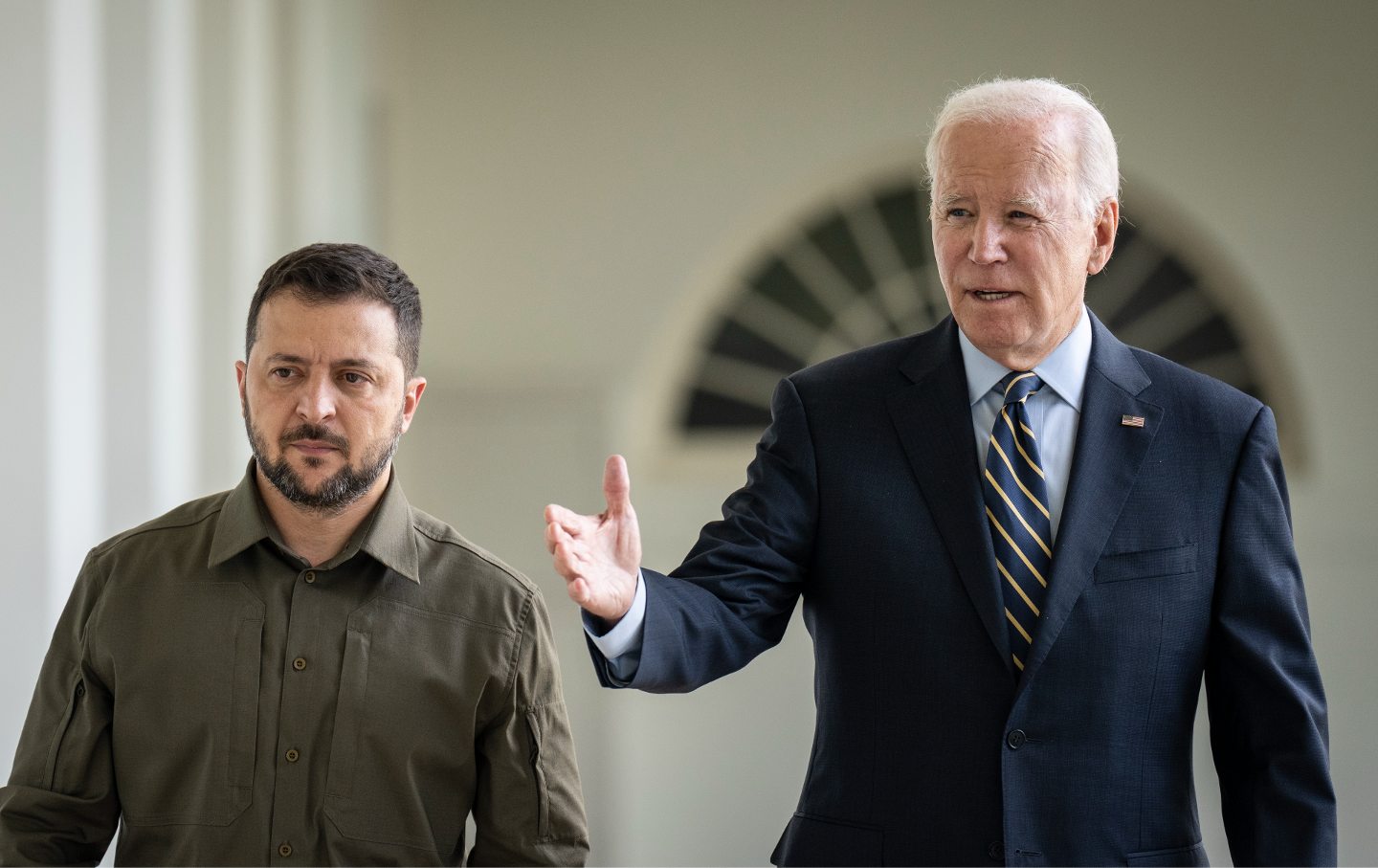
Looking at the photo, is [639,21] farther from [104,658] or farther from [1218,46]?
[104,658]

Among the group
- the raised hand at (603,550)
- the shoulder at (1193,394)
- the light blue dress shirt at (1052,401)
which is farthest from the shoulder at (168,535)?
the shoulder at (1193,394)

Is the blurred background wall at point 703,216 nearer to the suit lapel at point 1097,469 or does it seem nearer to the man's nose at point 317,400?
the man's nose at point 317,400

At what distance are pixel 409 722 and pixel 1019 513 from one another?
2.80 ft

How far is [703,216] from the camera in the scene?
6078 mm

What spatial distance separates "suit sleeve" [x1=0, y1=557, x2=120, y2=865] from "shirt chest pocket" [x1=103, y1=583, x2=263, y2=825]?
0.10 feet

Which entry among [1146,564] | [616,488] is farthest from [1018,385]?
[616,488]

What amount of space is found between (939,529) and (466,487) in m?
4.39

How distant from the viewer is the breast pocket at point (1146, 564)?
1912 mm

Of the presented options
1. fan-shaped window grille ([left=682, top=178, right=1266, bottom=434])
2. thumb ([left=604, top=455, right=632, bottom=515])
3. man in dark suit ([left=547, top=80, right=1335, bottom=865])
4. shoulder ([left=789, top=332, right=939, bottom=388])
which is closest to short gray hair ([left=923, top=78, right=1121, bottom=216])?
man in dark suit ([left=547, top=80, right=1335, bottom=865])

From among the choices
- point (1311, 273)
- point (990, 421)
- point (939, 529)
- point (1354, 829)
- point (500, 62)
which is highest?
point (500, 62)

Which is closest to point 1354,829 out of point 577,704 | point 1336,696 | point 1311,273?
point 1336,696

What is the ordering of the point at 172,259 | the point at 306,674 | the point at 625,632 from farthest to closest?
the point at 172,259
the point at 306,674
the point at 625,632

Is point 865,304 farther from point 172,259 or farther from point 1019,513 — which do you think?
point 1019,513

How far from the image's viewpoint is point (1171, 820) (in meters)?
1.90
